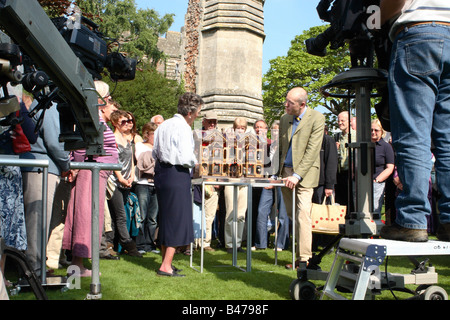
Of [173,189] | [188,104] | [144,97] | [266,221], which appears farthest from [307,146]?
[144,97]

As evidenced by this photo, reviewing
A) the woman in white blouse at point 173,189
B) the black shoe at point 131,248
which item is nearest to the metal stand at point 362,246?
the woman in white blouse at point 173,189

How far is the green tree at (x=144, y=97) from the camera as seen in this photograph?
94.0 ft

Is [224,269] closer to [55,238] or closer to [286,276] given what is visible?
[286,276]

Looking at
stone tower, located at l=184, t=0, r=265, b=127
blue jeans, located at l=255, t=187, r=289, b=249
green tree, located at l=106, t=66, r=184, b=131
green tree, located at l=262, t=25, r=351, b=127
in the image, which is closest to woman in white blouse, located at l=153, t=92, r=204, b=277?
blue jeans, located at l=255, t=187, r=289, b=249

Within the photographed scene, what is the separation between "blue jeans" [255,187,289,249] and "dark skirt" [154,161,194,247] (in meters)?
2.99

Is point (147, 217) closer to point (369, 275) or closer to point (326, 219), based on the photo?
point (326, 219)

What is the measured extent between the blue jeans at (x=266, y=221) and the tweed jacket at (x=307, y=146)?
2274 mm

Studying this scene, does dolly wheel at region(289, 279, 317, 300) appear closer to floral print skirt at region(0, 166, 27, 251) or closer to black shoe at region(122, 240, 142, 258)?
floral print skirt at region(0, 166, 27, 251)

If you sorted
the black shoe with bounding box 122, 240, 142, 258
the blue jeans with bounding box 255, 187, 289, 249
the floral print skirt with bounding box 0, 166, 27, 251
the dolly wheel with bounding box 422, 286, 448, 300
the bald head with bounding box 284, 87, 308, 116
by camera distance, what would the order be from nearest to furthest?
the dolly wheel with bounding box 422, 286, 448, 300 → the floral print skirt with bounding box 0, 166, 27, 251 → the bald head with bounding box 284, 87, 308, 116 → the black shoe with bounding box 122, 240, 142, 258 → the blue jeans with bounding box 255, 187, 289, 249

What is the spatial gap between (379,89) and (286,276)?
99.9 inches

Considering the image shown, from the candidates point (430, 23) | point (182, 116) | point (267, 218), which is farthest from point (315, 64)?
point (430, 23)

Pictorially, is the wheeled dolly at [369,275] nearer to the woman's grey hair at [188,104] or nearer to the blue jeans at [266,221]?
the woman's grey hair at [188,104]

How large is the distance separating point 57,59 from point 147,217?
5436 millimetres

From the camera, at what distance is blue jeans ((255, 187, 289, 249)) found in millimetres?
8375
